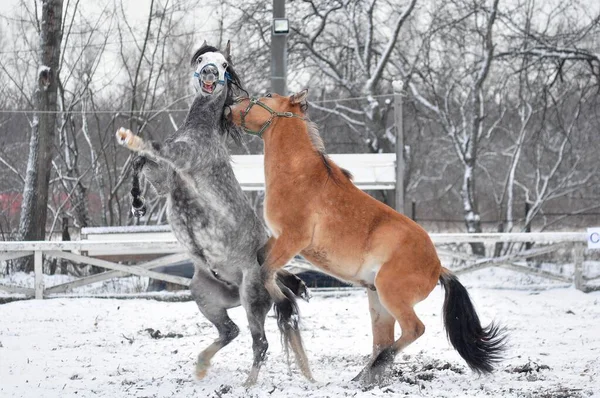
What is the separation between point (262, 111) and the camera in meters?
4.84

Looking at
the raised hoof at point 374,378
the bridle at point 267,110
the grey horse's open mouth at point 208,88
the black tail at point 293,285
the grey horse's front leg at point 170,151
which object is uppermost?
the grey horse's open mouth at point 208,88

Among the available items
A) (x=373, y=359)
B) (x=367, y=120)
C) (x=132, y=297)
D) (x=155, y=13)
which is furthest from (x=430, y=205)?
(x=373, y=359)

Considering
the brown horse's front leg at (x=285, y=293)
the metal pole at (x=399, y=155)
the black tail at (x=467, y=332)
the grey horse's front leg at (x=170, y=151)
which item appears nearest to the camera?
the grey horse's front leg at (x=170, y=151)

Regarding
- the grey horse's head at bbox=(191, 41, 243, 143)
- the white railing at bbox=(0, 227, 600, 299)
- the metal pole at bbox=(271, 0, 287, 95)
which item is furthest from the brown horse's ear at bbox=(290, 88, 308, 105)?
the metal pole at bbox=(271, 0, 287, 95)

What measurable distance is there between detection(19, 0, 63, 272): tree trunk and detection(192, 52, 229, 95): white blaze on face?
24.9ft

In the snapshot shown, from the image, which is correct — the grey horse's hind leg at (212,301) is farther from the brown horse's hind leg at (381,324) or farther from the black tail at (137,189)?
the brown horse's hind leg at (381,324)

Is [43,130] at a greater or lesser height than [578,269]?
greater

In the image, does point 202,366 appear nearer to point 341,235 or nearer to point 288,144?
point 341,235

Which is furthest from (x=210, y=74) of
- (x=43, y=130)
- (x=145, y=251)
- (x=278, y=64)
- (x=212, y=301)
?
(x=43, y=130)

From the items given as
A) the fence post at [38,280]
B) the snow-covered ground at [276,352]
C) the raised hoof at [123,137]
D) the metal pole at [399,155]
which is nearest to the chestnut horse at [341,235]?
the snow-covered ground at [276,352]

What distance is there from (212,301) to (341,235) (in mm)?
1100

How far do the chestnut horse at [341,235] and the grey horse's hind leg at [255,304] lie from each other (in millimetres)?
207

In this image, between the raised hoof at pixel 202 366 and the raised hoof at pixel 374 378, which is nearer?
the raised hoof at pixel 374 378

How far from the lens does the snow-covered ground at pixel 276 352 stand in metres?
4.68
